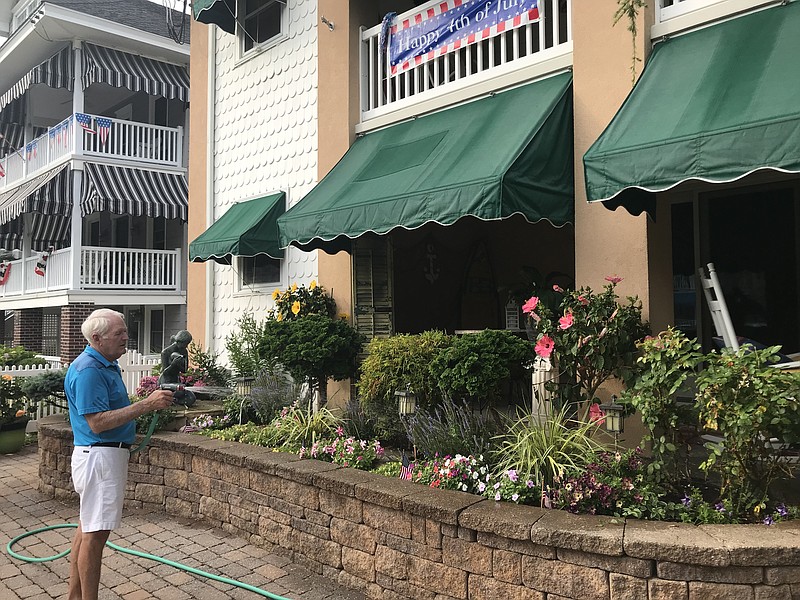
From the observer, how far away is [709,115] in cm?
438

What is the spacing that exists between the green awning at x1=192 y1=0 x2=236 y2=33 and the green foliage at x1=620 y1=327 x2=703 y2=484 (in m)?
8.15

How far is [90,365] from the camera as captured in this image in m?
4.07

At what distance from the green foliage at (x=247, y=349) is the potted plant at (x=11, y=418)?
3188 millimetres

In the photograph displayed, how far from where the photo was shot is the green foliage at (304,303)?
26.8 feet

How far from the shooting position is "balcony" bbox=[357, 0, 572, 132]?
646 cm

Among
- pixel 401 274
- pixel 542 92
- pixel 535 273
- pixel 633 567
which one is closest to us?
pixel 633 567

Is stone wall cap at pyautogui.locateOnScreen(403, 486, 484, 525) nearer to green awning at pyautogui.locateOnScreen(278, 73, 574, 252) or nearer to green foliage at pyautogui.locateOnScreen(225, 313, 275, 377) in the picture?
green awning at pyautogui.locateOnScreen(278, 73, 574, 252)

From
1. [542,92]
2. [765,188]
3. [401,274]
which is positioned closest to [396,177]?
[542,92]

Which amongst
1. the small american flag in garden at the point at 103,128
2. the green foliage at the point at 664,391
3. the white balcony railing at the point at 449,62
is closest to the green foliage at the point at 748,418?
A: the green foliage at the point at 664,391

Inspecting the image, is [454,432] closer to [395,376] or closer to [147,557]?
[395,376]

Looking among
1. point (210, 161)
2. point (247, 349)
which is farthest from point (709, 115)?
point (210, 161)

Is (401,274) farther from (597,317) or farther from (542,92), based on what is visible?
(597,317)

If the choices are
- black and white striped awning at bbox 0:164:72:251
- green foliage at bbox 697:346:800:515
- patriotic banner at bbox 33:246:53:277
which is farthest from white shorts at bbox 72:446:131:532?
patriotic banner at bbox 33:246:53:277

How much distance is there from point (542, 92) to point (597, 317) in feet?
8.02
